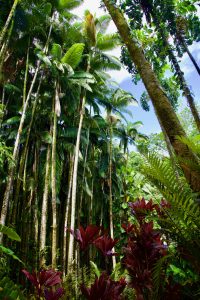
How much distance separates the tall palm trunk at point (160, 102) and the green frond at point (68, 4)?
1029 cm

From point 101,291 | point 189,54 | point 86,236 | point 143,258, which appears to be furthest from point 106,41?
point 101,291

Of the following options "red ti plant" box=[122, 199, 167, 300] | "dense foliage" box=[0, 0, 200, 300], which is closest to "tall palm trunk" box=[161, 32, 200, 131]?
"dense foliage" box=[0, 0, 200, 300]

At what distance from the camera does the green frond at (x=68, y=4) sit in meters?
13.3

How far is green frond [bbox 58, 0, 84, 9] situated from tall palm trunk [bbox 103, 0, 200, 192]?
33.8ft

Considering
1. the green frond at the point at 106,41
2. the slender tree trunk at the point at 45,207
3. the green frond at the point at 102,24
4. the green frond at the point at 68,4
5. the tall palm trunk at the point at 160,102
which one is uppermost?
the green frond at the point at 102,24

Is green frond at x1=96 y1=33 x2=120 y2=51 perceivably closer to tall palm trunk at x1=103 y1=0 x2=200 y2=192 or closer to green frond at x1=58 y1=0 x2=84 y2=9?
green frond at x1=58 y1=0 x2=84 y2=9

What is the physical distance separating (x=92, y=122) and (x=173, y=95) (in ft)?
13.1

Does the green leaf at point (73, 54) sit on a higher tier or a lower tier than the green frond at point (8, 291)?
higher

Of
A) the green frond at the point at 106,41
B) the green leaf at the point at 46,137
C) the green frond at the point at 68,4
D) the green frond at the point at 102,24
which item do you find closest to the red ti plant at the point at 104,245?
the green leaf at the point at 46,137

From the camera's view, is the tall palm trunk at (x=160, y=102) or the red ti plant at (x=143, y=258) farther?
the tall palm trunk at (x=160, y=102)

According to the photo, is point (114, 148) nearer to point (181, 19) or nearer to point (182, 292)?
point (181, 19)

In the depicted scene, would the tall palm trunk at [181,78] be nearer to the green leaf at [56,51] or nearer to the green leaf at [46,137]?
the green leaf at [56,51]

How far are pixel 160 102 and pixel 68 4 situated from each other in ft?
39.4

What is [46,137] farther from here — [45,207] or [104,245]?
[104,245]
